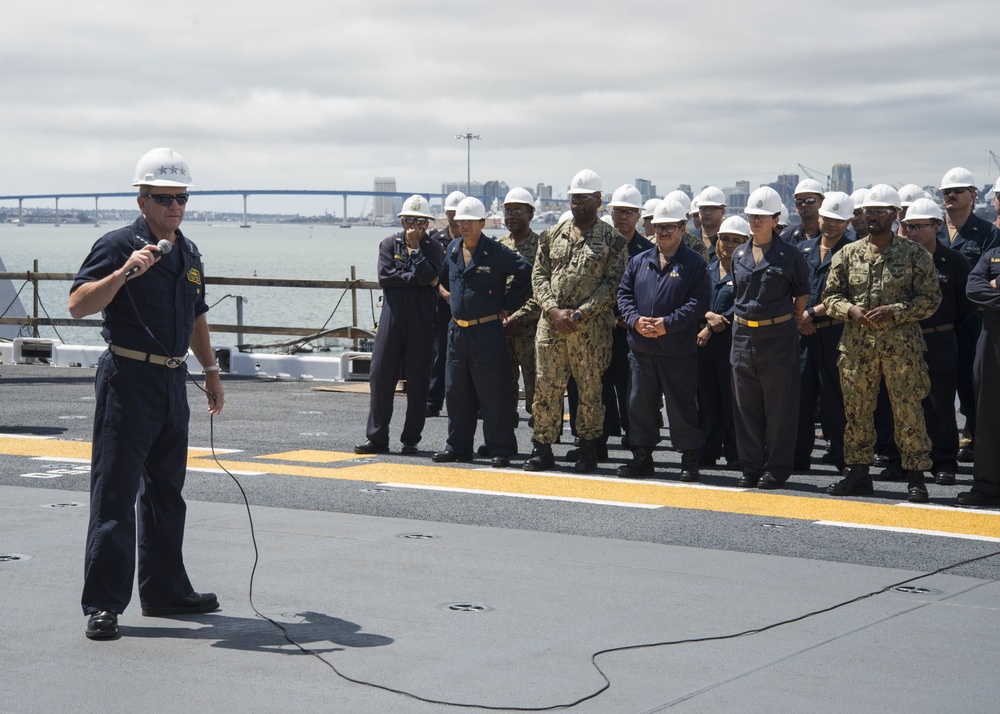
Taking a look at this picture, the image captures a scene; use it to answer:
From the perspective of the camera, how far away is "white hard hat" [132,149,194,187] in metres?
5.29

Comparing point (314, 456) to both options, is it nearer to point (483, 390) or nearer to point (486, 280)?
point (483, 390)

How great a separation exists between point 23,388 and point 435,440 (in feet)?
20.7

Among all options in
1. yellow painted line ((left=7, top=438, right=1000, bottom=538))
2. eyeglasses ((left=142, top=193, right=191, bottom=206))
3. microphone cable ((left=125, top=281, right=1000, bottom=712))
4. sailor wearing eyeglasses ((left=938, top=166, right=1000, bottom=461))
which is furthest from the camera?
sailor wearing eyeglasses ((left=938, top=166, right=1000, bottom=461))

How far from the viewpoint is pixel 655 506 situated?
789 centimetres

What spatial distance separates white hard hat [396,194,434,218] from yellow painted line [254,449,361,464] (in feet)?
6.36

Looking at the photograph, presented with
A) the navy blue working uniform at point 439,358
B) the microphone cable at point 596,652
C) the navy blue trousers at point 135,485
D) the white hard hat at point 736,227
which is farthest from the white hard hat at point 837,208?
the navy blue trousers at point 135,485

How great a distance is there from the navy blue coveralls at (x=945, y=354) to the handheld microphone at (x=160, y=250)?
18.7 ft

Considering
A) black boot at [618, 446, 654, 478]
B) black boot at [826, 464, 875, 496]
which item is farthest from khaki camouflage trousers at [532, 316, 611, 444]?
black boot at [826, 464, 875, 496]

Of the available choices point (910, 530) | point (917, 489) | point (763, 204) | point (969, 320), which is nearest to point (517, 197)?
point (763, 204)

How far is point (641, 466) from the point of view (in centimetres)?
914

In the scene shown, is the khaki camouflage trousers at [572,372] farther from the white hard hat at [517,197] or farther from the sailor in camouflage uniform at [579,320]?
the white hard hat at [517,197]

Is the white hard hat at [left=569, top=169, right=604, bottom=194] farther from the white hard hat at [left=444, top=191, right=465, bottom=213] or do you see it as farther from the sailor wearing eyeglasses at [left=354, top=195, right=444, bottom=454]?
the white hard hat at [left=444, top=191, right=465, bottom=213]

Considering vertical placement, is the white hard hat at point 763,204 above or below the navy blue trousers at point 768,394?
above

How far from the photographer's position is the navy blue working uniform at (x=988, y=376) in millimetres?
7932
